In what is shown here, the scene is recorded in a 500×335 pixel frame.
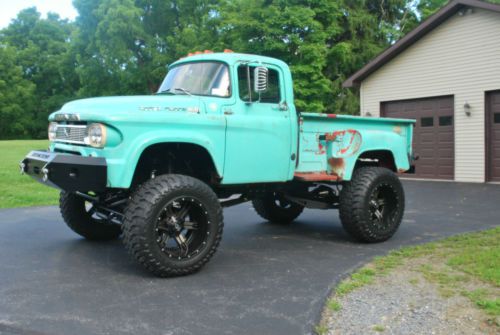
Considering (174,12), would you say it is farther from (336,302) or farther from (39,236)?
(336,302)

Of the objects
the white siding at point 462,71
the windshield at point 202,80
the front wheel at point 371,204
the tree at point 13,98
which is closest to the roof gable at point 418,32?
the white siding at point 462,71

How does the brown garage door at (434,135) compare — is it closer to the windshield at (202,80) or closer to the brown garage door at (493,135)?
the brown garage door at (493,135)

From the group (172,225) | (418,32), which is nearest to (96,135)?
(172,225)

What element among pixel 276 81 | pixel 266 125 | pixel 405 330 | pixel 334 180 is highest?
pixel 276 81

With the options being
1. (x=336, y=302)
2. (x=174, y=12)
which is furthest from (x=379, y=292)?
(x=174, y=12)

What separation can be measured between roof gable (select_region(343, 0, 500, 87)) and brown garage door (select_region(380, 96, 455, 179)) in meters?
1.70

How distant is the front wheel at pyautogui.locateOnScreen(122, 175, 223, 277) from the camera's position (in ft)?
14.9

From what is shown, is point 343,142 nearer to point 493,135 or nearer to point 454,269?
point 454,269

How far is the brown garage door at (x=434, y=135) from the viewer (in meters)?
15.2

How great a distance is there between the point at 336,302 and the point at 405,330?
2.23ft

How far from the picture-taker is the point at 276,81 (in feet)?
19.6

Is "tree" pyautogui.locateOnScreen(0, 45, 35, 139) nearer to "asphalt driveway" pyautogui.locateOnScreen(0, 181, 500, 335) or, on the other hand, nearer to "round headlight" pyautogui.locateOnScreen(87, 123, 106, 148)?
"asphalt driveway" pyautogui.locateOnScreen(0, 181, 500, 335)

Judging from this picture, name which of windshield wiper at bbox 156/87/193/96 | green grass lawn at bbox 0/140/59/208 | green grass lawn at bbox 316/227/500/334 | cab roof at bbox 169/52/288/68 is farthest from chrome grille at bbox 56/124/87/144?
green grass lawn at bbox 0/140/59/208

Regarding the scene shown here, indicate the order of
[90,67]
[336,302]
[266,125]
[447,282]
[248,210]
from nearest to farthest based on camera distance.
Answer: [336,302]
[447,282]
[266,125]
[248,210]
[90,67]
